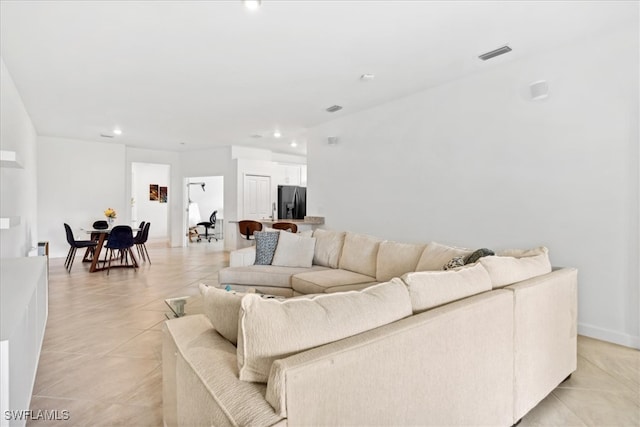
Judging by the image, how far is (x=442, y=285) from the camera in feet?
4.99

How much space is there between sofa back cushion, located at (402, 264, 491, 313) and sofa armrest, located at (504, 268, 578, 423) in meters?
0.19

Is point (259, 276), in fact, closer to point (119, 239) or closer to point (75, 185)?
point (119, 239)

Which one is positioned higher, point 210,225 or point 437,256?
point 437,256

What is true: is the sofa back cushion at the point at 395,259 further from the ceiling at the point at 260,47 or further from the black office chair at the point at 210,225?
the black office chair at the point at 210,225

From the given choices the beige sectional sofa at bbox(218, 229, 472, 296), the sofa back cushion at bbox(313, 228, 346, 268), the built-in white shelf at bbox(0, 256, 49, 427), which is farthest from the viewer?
the sofa back cushion at bbox(313, 228, 346, 268)

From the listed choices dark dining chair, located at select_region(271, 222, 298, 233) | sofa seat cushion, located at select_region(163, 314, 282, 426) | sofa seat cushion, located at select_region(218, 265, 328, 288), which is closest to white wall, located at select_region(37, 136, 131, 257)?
dark dining chair, located at select_region(271, 222, 298, 233)

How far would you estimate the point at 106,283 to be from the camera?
16.4 ft

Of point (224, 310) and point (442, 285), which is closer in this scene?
point (224, 310)

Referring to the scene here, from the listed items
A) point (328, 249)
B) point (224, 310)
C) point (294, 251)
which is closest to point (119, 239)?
point (294, 251)

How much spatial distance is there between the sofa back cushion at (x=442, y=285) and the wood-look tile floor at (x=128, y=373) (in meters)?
0.87

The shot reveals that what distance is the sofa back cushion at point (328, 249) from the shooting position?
3.90 m

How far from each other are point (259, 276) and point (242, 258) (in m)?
0.42

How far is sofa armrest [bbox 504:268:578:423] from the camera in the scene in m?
1.70

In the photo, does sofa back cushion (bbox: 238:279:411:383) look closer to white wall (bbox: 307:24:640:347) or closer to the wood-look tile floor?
the wood-look tile floor
